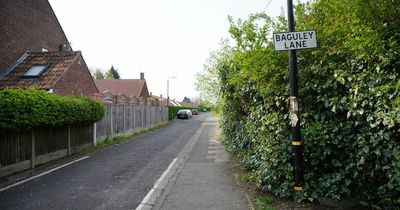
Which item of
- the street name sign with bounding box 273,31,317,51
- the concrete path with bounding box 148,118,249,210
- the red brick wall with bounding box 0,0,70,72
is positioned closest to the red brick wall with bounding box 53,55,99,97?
the red brick wall with bounding box 0,0,70,72

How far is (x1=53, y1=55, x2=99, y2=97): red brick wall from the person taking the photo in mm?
16203

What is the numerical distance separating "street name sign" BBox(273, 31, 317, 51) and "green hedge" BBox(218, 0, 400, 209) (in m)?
0.41

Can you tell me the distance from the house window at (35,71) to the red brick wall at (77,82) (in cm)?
133

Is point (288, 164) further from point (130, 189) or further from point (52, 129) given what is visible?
point (52, 129)

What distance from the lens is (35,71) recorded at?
54.9 ft

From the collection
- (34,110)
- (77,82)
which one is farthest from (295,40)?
(77,82)

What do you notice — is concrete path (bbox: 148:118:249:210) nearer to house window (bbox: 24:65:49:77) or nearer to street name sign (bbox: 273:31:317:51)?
street name sign (bbox: 273:31:317:51)

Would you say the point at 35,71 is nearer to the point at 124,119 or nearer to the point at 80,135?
the point at 80,135

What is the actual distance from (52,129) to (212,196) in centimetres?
764

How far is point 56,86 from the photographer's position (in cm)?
1561

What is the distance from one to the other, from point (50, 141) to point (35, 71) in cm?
705

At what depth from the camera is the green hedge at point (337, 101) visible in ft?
14.5

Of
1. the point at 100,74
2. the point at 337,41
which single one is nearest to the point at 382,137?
the point at 337,41

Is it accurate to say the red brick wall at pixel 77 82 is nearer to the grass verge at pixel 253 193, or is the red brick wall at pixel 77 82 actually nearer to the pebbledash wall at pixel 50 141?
the pebbledash wall at pixel 50 141
